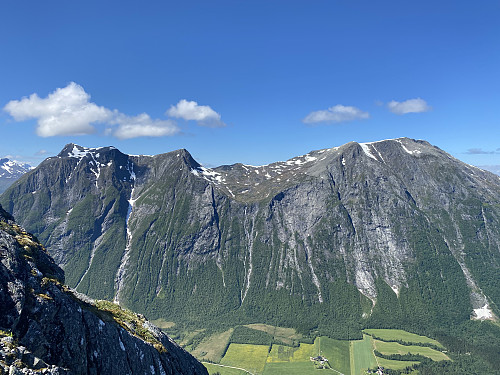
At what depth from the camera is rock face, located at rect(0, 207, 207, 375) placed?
2247 cm

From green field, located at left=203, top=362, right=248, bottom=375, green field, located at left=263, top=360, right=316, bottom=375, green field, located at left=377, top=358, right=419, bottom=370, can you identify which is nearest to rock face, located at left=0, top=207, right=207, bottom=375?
green field, located at left=203, top=362, right=248, bottom=375

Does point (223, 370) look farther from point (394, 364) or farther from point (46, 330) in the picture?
point (46, 330)

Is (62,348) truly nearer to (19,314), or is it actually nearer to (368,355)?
(19,314)

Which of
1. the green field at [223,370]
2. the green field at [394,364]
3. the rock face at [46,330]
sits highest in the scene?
the rock face at [46,330]

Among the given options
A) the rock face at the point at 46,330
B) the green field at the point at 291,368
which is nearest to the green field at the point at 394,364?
the green field at the point at 291,368

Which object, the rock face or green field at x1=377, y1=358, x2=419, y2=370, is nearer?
the rock face

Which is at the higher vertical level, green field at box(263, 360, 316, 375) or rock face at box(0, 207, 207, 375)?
rock face at box(0, 207, 207, 375)

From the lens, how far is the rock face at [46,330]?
22469 mm

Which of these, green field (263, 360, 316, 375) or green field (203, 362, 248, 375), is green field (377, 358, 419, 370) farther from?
green field (203, 362, 248, 375)

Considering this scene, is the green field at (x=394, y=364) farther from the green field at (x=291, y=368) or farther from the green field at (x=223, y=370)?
the green field at (x=223, y=370)

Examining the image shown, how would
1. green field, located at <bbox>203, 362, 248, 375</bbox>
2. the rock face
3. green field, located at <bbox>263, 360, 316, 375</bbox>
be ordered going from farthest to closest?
green field, located at <bbox>203, 362, 248, 375</bbox>, green field, located at <bbox>263, 360, 316, 375</bbox>, the rock face

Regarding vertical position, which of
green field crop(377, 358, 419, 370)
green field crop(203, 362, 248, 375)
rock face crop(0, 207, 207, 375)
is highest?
rock face crop(0, 207, 207, 375)

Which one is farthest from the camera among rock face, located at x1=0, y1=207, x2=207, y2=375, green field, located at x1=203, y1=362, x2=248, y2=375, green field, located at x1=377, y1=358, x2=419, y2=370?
green field, located at x1=377, y1=358, x2=419, y2=370

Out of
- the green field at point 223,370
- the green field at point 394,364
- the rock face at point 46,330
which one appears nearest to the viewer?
the rock face at point 46,330
